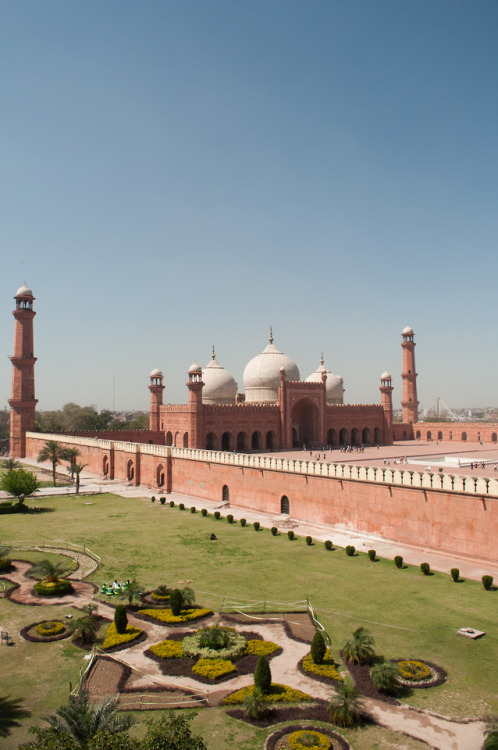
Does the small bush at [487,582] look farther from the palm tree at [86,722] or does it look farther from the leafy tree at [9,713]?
the leafy tree at [9,713]

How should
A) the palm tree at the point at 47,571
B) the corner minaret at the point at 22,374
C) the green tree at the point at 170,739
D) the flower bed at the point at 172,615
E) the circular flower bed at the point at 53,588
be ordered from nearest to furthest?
1. the green tree at the point at 170,739
2. the flower bed at the point at 172,615
3. the circular flower bed at the point at 53,588
4. the palm tree at the point at 47,571
5. the corner minaret at the point at 22,374

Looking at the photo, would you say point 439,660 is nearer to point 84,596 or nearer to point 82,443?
point 84,596

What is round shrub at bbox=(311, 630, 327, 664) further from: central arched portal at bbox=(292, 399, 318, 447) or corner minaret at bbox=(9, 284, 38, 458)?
corner minaret at bbox=(9, 284, 38, 458)

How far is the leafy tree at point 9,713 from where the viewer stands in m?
7.97

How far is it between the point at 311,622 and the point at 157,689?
13.2 ft

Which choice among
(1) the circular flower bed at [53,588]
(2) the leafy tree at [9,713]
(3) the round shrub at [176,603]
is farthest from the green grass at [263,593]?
(3) the round shrub at [176,603]

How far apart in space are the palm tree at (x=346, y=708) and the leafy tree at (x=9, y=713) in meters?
4.66

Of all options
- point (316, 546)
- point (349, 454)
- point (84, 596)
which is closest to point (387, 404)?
point (349, 454)

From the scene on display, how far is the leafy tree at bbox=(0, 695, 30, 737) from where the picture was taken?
7968 mm

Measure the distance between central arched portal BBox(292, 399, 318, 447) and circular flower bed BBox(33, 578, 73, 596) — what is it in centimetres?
3218

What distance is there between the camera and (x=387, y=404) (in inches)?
1930

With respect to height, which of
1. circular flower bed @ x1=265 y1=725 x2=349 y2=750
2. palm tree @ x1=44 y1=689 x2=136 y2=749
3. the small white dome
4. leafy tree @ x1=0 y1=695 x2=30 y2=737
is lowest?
circular flower bed @ x1=265 y1=725 x2=349 y2=750

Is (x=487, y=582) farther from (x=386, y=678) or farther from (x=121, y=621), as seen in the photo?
(x=121, y=621)

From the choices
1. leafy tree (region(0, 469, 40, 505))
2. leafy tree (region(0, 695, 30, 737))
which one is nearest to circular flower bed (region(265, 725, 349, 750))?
leafy tree (region(0, 695, 30, 737))
